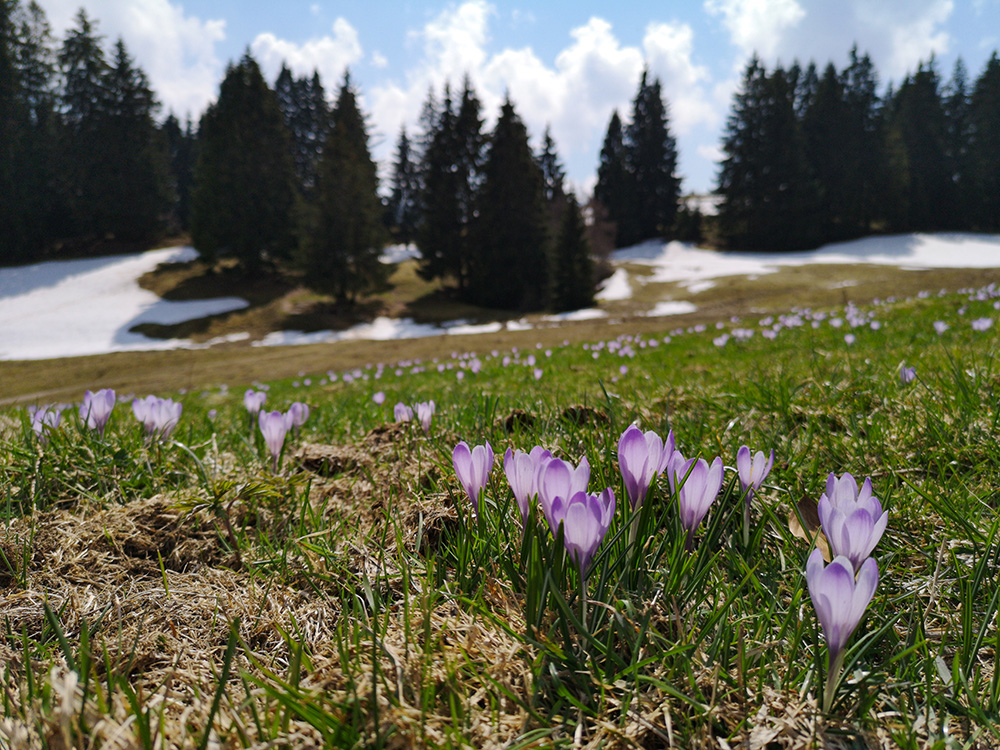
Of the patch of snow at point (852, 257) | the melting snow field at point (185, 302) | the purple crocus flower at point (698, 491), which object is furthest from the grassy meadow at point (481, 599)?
the patch of snow at point (852, 257)

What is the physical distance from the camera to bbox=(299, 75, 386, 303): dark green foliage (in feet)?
100

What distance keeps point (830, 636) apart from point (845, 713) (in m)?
0.19

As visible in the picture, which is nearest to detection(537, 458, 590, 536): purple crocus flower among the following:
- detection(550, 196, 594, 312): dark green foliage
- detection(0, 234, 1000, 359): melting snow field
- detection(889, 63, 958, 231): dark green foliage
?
detection(0, 234, 1000, 359): melting snow field

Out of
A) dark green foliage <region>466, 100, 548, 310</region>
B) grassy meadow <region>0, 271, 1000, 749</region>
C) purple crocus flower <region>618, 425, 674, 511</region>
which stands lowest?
grassy meadow <region>0, 271, 1000, 749</region>

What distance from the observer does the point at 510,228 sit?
115 ft

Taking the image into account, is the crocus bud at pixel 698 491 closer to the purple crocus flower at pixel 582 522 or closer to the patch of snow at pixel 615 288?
the purple crocus flower at pixel 582 522

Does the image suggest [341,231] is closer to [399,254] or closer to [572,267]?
[572,267]

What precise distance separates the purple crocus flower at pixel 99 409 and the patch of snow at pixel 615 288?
110ft

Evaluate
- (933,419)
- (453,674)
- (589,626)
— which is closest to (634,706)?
(589,626)

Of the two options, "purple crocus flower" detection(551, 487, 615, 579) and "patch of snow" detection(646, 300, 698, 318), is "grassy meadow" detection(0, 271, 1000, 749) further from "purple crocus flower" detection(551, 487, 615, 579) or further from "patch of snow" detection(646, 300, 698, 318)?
"patch of snow" detection(646, 300, 698, 318)

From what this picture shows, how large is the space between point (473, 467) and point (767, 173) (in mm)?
59505

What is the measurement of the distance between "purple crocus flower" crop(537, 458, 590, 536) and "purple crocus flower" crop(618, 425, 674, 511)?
0.39 ft

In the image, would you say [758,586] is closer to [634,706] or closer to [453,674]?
[634,706]

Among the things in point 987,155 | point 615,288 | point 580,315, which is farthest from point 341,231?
point 987,155
